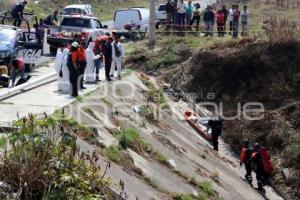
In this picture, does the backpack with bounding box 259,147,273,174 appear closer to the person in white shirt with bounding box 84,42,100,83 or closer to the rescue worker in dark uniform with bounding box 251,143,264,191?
the rescue worker in dark uniform with bounding box 251,143,264,191

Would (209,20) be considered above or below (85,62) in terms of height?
above

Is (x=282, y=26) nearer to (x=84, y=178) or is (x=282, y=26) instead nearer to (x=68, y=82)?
(x=68, y=82)

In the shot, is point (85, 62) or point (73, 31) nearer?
point (85, 62)

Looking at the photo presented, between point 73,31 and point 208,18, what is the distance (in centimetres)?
672

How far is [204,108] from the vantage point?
80.3 ft

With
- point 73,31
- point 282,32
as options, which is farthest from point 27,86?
point 282,32

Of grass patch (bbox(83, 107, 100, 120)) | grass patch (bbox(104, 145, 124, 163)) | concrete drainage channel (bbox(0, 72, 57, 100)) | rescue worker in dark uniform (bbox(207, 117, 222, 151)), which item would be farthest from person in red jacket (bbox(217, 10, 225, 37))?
grass patch (bbox(104, 145, 124, 163))

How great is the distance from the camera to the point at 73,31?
28.4 metres

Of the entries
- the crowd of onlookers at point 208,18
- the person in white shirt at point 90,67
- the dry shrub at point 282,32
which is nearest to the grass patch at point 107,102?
the person in white shirt at point 90,67

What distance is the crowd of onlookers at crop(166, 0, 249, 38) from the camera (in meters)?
29.4

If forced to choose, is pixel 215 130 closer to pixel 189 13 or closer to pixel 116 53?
pixel 116 53

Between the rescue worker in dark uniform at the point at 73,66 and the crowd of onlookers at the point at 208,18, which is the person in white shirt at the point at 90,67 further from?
the crowd of onlookers at the point at 208,18

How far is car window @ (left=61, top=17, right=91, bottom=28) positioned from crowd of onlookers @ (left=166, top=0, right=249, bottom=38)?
4959 mm

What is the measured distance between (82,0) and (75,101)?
3931 centimetres
